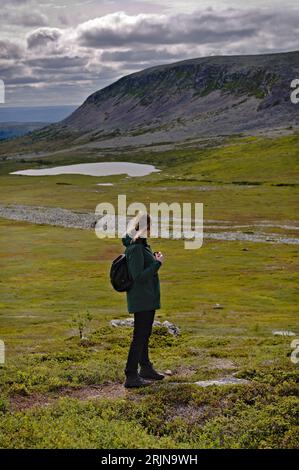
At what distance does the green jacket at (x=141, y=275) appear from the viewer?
1709cm

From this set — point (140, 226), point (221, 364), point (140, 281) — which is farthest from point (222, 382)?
point (140, 226)

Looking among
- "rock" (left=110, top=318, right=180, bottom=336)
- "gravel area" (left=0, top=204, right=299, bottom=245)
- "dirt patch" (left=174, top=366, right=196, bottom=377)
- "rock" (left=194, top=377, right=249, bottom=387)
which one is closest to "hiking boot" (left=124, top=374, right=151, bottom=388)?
"rock" (left=194, top=377, right=249, bottom=387)

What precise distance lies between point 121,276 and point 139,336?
7.13 ft

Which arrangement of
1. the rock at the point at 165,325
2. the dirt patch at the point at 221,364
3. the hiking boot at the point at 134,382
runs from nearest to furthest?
the hiking boot at the point at 134,382, the dirt patch at the point at 221,364, the rock at the point at 165,325

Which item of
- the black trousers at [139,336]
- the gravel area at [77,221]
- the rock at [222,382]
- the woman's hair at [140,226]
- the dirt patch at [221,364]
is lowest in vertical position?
the gravel area at [77,221]

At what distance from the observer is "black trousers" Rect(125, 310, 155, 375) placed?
17.8 metres

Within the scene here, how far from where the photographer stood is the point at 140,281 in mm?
17375

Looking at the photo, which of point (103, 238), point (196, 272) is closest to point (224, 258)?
point (196, 272)

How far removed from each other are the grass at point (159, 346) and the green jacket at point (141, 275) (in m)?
2.87

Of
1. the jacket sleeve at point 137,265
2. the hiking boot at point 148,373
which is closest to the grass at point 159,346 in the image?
the hiking boot at point 148,373

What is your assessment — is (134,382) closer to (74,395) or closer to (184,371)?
(74,395)

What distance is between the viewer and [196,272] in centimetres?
7106

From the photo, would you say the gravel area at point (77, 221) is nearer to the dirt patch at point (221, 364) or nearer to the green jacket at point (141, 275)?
the dirt patch at point (221, 364)
